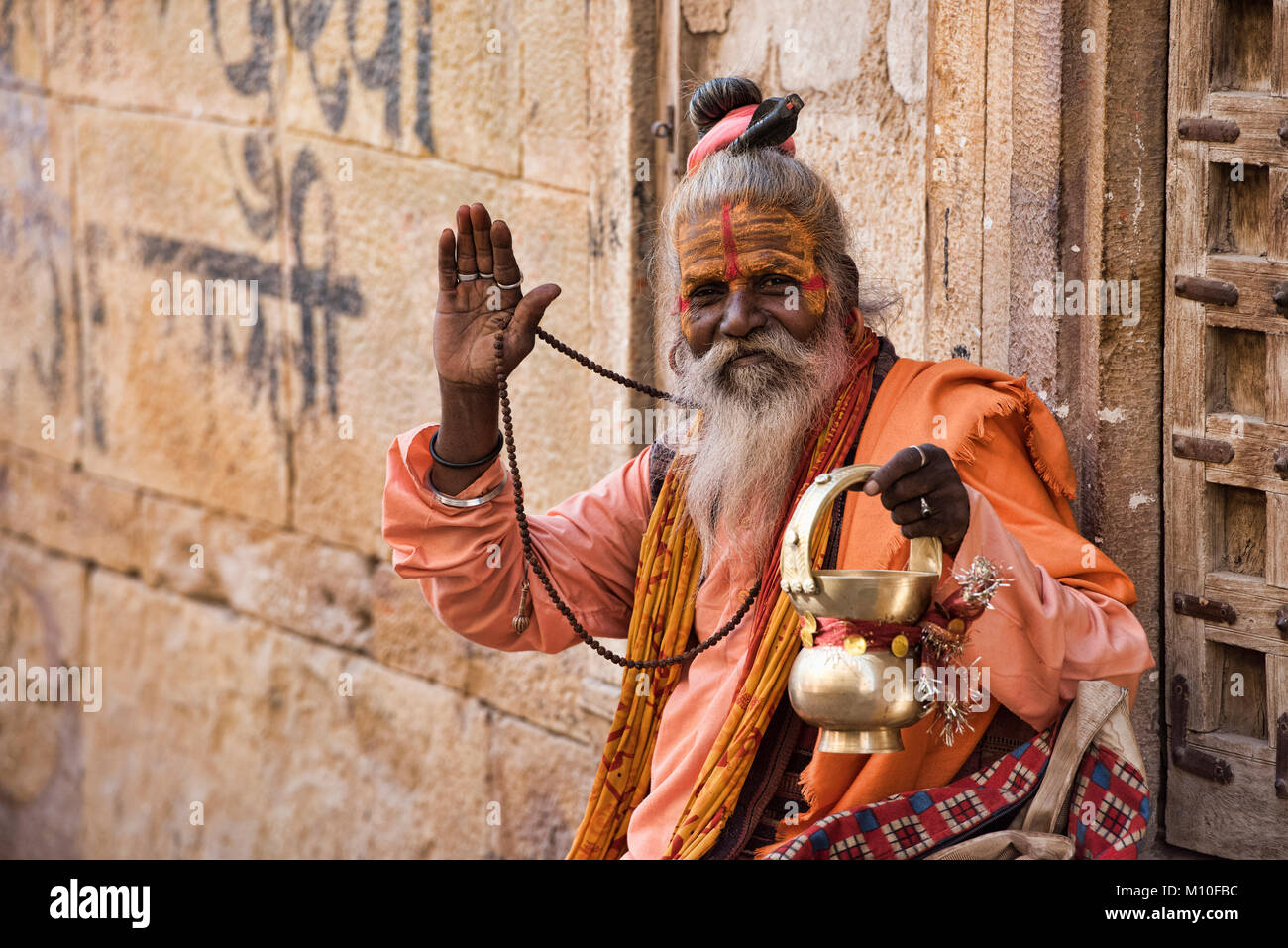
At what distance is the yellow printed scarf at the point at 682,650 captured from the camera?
8.65 ft

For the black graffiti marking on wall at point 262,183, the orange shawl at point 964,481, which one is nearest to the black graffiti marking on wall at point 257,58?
the black graffiti marking on wall at point 262,183

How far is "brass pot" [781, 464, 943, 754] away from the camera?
209 cm

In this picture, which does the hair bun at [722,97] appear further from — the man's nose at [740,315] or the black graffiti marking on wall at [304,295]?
the black graffiti marking on wall at [304,295]

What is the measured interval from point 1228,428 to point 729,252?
39.3 inches

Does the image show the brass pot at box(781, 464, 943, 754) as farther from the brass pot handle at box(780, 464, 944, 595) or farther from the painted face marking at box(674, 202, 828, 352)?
the painted face marking at box(674, 202, 828, 352)

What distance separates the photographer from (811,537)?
2.08 m

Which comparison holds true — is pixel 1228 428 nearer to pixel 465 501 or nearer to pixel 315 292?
pixel 465 501

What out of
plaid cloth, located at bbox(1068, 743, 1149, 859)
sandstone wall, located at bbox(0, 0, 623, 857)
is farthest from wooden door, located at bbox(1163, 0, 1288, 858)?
sandstone wall, located at bbox(0, 0, 623, 857)

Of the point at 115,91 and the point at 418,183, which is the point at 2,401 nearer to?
the point at 115,91

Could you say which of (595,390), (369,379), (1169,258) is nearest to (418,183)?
(369,379)

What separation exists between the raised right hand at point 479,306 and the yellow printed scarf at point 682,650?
1.51ft

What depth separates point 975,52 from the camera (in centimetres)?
316

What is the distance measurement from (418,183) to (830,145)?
1625 mm

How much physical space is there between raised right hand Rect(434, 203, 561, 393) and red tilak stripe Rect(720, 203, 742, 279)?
0.31 meters
